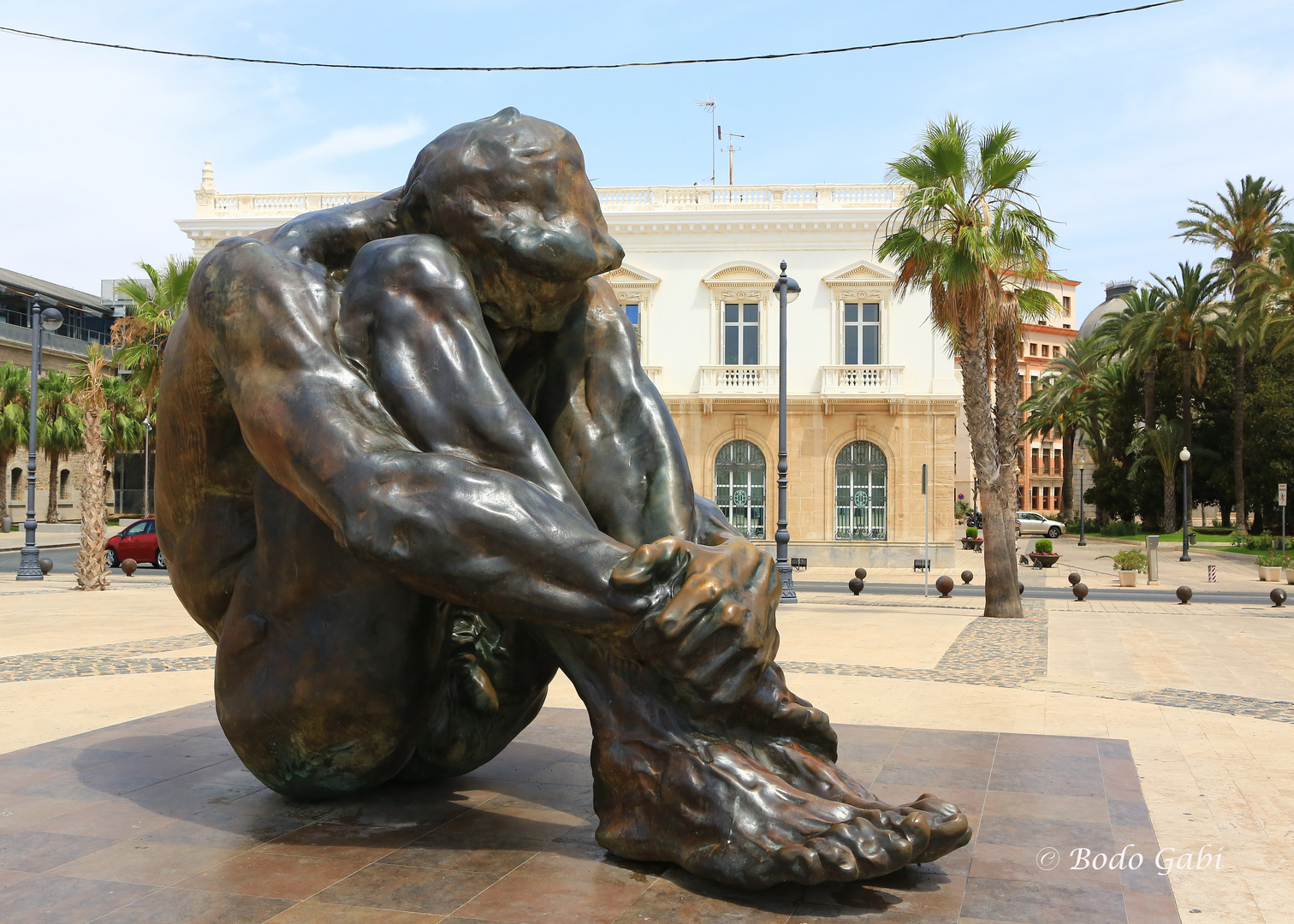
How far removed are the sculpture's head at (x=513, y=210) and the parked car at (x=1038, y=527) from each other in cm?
4853

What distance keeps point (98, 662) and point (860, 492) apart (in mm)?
23063

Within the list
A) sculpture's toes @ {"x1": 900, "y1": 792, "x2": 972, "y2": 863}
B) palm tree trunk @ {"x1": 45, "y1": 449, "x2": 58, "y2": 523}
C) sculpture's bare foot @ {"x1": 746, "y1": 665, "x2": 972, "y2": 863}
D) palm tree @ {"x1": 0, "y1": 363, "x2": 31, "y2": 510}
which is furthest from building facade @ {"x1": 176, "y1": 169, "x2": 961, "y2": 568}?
sculpture's toes @ {"x1": 900, "y1": 792, "x2": 972, "y2": 863}

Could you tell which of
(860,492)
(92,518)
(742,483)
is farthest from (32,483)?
(860,492)

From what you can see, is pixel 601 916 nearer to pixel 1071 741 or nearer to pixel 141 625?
pixel 1071 741

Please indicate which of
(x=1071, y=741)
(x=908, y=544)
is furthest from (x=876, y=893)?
(x=908, y=544)

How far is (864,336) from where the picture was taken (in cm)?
2977

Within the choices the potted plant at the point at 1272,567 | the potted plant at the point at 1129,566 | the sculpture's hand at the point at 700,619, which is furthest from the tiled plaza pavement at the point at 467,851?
the potted plant at the point at 1272,567

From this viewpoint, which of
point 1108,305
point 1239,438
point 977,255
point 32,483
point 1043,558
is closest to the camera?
point 977,255

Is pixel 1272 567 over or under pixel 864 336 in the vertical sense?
under

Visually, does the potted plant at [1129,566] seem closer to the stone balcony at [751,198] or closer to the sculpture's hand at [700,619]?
the stone balcony at [751,198]

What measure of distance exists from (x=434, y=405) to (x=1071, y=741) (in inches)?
131

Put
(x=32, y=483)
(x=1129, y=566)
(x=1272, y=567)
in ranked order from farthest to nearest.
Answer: (x=1272, y=567) → (x=1129, y=566) → (x=32, y=483)

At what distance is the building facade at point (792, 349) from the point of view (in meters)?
29.2

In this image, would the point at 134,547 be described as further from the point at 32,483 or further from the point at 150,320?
the point at 150,320
